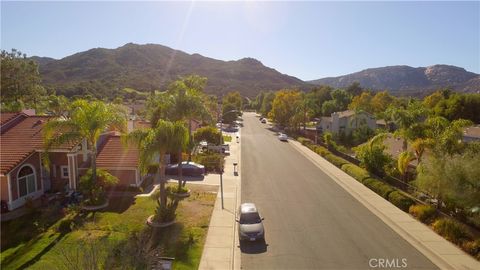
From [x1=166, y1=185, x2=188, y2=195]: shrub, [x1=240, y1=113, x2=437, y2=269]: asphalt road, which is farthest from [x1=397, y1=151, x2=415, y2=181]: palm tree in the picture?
[x1=166, y1=185, x2=188, y2=195]: shrub

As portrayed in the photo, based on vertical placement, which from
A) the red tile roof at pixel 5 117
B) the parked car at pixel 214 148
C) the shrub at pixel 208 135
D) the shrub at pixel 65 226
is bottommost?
the shrub at pixel 65 226

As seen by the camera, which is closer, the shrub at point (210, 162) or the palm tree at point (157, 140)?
the palm tree at point (157, 140)

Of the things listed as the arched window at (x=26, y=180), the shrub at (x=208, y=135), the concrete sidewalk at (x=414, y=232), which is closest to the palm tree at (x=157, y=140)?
the arched window at (x=26, y=180)

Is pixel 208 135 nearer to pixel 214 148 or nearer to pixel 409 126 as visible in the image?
pixel 214 148

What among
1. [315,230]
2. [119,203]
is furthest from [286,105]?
[315,230]

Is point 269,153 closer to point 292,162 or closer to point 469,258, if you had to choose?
point 292,162

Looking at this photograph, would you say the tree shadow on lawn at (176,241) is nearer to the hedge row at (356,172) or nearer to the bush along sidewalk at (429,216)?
the bush along sidewalk at (429,216)

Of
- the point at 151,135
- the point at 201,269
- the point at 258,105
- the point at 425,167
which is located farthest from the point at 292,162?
the point at 258,105

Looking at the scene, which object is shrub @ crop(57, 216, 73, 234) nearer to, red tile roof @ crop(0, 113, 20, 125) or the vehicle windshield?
the vehicle windshield
